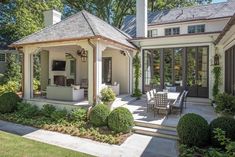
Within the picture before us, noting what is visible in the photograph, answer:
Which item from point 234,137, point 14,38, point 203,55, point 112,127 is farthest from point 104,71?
point 14,38

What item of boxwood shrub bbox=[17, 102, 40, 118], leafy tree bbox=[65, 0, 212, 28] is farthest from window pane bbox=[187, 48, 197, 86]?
leafy tree bbox=[65, 0, 212, 28]

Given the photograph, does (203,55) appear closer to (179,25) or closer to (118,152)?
(179,25)

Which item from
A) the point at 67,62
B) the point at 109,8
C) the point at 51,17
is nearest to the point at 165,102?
the point at 67,62

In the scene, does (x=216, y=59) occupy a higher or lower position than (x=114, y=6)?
lower

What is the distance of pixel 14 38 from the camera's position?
22953mm

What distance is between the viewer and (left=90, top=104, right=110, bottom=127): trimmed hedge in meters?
8.88

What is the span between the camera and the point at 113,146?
738 cm

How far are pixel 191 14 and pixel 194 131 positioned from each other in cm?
1529

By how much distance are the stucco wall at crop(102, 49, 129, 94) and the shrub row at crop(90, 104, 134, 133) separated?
6527mm

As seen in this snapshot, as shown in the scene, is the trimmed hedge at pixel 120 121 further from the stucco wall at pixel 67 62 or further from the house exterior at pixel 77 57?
the stucco wall at pixel 67 62

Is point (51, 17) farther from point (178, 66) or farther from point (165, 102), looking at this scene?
point (165, 102)

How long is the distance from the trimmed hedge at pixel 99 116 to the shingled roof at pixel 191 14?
12.3 meters

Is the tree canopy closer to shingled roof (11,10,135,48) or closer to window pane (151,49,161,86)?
shingled roof (11,10,135,48)

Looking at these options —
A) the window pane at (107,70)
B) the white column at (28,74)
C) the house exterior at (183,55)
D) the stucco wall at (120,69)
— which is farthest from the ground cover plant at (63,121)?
the house exterior at (183,55)
